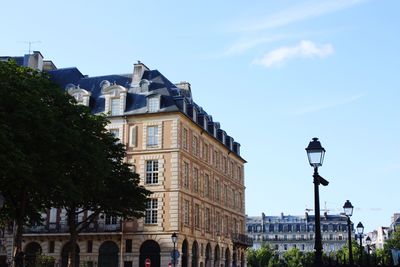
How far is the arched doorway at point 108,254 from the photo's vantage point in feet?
172

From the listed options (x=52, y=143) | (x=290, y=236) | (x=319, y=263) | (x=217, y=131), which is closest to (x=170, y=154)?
(x=217, y=131)

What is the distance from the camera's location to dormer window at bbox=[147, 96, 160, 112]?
54.1 meters

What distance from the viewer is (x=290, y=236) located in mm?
148875

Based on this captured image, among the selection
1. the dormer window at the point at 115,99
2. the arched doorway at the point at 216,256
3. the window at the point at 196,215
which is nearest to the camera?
the dormer window at the point at 115,99

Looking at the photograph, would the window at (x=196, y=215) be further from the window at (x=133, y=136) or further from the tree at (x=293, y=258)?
the tree at (x=293, y=258)

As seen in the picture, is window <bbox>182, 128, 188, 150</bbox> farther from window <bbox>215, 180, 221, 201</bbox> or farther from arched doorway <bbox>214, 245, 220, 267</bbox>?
arched doorway <bbox>214, 245, 220, 267</bbox>

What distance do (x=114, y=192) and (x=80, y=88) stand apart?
→ 1799cm

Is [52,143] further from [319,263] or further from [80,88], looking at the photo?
[80,88]

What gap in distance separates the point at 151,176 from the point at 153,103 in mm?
6638

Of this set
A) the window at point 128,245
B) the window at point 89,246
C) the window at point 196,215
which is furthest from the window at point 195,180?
the window at point 89,246

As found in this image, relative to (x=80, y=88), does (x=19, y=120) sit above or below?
below

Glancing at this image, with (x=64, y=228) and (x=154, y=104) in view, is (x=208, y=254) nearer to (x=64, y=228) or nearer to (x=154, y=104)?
(x=64, y=228)

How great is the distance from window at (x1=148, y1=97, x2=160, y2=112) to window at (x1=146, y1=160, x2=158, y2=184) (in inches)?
185

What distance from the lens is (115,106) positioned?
55594mm
